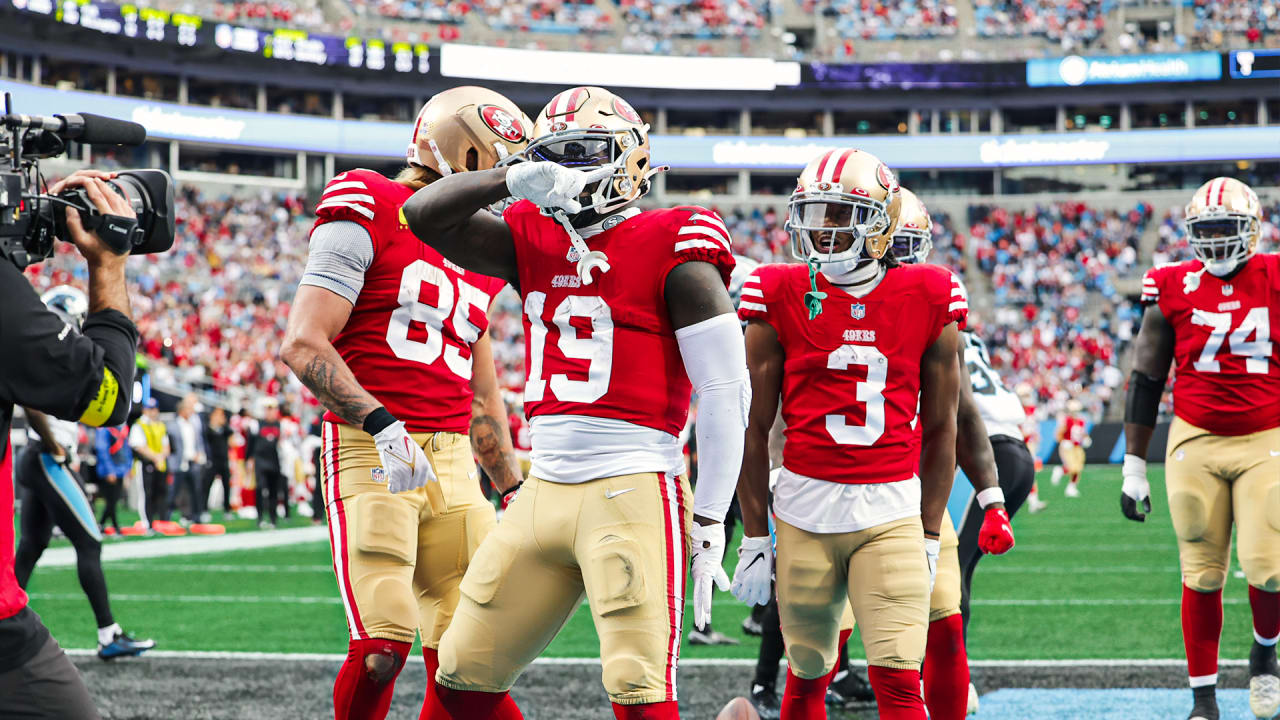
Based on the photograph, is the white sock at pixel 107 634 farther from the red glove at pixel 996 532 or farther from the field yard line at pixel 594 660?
the red glove at pixel 996 532

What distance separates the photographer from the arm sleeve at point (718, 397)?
10.2 feet

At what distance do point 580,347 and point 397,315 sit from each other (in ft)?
2.97

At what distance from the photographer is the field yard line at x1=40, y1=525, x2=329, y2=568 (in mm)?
12276

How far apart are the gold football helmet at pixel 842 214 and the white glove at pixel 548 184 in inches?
43.1

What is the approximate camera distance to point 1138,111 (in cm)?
4066

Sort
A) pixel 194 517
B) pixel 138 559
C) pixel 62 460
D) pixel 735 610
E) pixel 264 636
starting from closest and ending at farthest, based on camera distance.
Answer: pixel 62 460
pixel 264 636
pixel 735 610
pixel 138 559
pixel 194 517

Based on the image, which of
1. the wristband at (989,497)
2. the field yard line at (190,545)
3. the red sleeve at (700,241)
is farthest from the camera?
the field yard line at (190,545)

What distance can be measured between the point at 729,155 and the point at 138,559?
30614 millimetres

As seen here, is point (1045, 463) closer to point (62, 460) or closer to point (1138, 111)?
point (1138, 111)

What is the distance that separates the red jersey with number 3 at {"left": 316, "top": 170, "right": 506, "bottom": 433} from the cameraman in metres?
1.15

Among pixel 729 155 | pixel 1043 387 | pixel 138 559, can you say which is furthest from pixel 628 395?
pixel 729 155

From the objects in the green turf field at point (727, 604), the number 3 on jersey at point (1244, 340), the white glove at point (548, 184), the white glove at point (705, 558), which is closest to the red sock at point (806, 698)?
the white glove at point (705, 558)

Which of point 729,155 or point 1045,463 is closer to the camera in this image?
point 1045,463

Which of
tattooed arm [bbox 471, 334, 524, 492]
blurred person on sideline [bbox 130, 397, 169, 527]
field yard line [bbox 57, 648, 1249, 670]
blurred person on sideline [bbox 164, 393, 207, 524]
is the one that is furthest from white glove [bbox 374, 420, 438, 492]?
blurred person on sideline [bbox 164, 393, 207, 524]
